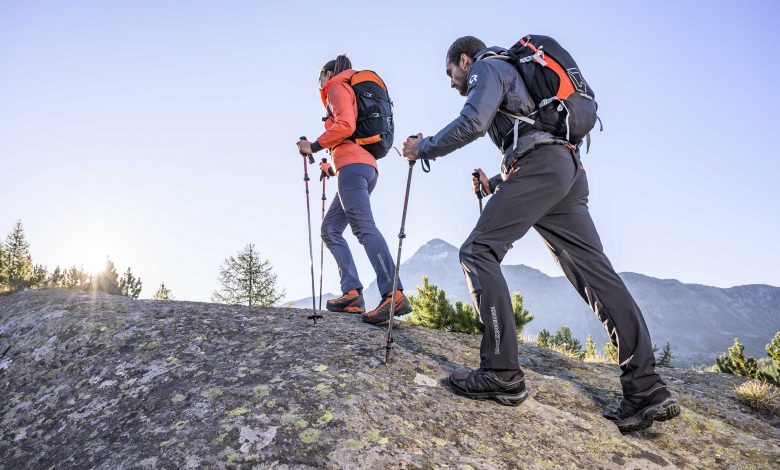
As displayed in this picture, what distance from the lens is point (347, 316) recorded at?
533cm

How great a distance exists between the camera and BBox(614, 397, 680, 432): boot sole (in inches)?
124

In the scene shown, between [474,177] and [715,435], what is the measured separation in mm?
2803

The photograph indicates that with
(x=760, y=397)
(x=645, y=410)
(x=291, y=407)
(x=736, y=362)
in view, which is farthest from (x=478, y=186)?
(x=736, y=362)

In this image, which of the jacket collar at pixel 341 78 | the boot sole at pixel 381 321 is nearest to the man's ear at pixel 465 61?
the jacket collar at pixel 341 78

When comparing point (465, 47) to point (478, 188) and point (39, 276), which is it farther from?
point (39, 276)

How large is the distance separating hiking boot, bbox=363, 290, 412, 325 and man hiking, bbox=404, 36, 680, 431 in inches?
60.2

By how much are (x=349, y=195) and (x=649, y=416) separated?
3721 millimetres

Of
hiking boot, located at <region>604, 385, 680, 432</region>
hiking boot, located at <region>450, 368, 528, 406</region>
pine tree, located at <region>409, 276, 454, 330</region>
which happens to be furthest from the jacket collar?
pine tree, located at <region>409, 276, 454, 330</region>

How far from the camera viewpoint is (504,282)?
10.8ft

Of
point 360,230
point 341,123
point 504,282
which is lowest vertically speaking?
point 504,282

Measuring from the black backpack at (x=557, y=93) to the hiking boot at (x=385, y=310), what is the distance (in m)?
2.35

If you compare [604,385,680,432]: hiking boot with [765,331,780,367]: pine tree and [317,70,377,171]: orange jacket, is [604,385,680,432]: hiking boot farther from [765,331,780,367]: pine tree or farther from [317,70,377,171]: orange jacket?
[765,331,780,367]: pine tree

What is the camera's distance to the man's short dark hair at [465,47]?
3926 mm

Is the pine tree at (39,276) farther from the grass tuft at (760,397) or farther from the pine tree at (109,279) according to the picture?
the grass tuft at (760,397)
